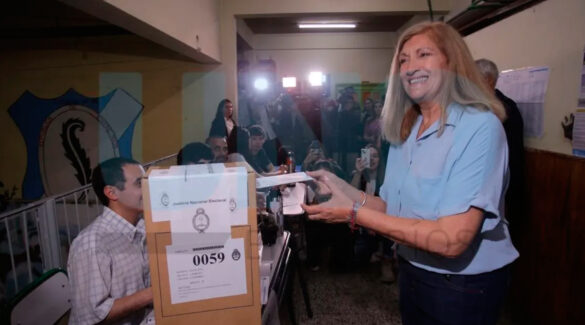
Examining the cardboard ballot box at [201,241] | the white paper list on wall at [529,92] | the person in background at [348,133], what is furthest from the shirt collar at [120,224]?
the person in background at [348,133]

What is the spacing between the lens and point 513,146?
2.14m

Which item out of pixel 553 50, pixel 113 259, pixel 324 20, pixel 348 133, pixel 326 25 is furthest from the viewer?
pixel 326 25

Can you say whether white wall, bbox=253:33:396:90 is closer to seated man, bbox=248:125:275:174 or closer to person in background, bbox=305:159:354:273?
seated man, bbox=248:125:275:174

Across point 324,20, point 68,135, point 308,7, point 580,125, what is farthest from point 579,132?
point 68,135

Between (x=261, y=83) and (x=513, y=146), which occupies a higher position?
(x=261, y=83)

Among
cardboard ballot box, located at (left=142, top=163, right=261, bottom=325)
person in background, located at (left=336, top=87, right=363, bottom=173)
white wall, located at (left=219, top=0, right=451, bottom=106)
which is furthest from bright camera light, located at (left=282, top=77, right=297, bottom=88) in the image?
cardboard ballot box, located at (left=142, top=163, right=261, bottom=325)

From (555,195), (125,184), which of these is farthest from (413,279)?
(555,195)

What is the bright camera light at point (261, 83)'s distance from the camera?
21.6 feet

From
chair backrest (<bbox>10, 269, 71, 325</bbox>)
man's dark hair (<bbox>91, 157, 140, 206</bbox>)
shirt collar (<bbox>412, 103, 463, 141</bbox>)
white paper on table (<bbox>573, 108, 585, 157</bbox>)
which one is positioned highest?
shirt collar (<bbox>412, 103, 463, 141</bbox>)

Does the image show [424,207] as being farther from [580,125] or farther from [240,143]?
[240,143]

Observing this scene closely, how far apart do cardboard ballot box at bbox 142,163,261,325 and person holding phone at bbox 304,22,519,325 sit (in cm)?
34

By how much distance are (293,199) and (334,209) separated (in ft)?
5.55

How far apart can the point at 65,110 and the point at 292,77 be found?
423 centimetres

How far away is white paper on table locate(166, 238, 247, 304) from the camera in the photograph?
33.3 inches
